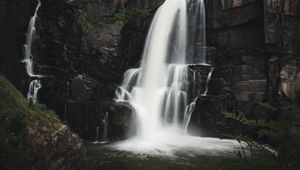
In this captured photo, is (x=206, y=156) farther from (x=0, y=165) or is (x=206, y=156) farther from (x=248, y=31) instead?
(x=248, y=31)

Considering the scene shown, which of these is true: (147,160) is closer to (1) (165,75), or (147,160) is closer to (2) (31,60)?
(1) (165,75)

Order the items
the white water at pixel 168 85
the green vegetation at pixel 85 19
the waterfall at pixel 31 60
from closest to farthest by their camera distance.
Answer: the white water at pixel 168 85 → the waterfall at pixel 31 60 → the green vegetation at pixel 85 19

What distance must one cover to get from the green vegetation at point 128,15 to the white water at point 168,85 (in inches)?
43.8

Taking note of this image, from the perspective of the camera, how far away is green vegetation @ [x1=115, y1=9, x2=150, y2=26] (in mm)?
22062

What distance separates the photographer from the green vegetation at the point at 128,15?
22.1 m

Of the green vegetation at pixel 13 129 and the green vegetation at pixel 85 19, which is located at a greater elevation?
the green vegetation at pixel 85 19

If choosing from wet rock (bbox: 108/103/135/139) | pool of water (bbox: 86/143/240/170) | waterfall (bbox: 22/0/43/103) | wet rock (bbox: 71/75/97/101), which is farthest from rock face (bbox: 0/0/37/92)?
pool of water (bbox: 86/143/240/170)

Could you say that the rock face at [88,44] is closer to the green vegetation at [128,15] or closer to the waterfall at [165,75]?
the green vegetation at [128,15]

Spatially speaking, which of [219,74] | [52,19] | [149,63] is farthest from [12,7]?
[219,74]

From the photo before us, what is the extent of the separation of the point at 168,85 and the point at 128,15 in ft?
18.3

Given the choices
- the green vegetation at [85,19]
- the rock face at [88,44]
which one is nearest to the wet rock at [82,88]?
the rock face at [88,44]

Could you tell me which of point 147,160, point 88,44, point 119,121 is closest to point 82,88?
point 119,121

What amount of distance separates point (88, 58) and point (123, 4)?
14.8 feet

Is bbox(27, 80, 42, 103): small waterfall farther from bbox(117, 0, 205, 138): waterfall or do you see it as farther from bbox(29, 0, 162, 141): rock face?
bbox(117, 0, 205, 138): waterfall
